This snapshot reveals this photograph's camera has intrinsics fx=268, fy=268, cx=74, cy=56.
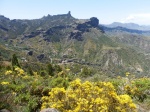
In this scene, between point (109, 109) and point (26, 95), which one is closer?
point (109, 109)

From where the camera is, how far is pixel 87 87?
1588cm

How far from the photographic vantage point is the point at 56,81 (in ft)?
86.0

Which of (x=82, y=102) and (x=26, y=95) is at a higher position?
(x=82, y=102)

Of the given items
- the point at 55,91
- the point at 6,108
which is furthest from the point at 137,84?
the point at 6,108

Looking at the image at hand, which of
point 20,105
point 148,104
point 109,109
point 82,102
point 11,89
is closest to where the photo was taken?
point 82,102

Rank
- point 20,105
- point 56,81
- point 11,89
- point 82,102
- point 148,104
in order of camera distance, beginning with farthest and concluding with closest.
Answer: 1. point 56,81
2. point 148,104
3. point 11,89
4. point 20,105
5. point 82,102

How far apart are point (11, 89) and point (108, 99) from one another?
960 centimetres

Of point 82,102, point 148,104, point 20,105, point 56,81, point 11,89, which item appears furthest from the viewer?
point 56,81

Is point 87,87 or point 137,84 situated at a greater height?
point 87,87

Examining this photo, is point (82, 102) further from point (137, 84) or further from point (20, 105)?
point (137, 84)

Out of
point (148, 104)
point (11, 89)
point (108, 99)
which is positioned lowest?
point (148, 104)

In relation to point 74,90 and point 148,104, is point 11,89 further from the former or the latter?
point 148,104

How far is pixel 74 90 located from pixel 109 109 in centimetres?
243

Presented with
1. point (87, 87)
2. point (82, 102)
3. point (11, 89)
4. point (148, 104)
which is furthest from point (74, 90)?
point (148, 104)
